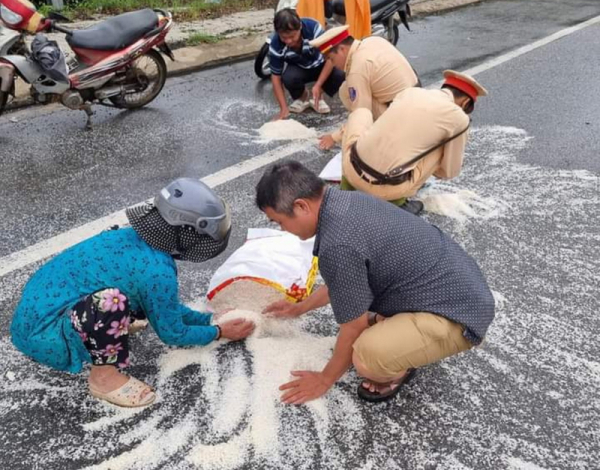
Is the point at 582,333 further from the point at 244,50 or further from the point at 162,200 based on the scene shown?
the point at 244,50

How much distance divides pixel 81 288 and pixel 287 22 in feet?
10.8

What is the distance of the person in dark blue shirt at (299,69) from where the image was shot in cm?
507

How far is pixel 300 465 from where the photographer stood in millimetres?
2039

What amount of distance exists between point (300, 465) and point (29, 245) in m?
1.96

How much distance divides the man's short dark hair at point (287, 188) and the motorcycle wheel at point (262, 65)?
4.24 m

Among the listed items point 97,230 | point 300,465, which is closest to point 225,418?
point 300,465

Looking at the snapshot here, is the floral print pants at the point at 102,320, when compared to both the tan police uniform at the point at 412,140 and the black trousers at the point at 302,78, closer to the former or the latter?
the tan police uniform at the point at 412,140

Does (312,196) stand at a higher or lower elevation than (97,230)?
higher

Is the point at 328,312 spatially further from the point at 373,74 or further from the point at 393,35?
the point at 393,35

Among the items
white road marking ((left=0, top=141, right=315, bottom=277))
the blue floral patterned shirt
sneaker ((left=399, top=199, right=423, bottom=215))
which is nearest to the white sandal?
the blue floral patterned shirt

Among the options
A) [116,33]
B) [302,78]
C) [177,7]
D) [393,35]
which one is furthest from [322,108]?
[177,7]

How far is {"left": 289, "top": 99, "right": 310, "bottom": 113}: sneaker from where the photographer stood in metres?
5.43

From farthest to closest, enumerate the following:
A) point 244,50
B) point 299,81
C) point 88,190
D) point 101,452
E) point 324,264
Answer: point 244,50
point 299,81
point 88,190
point 101,452
point 324,264

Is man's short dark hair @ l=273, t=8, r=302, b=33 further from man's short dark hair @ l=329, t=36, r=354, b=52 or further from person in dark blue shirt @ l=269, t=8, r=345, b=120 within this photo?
man's short dark hair @ l=329, t=36, r=354, b=52
